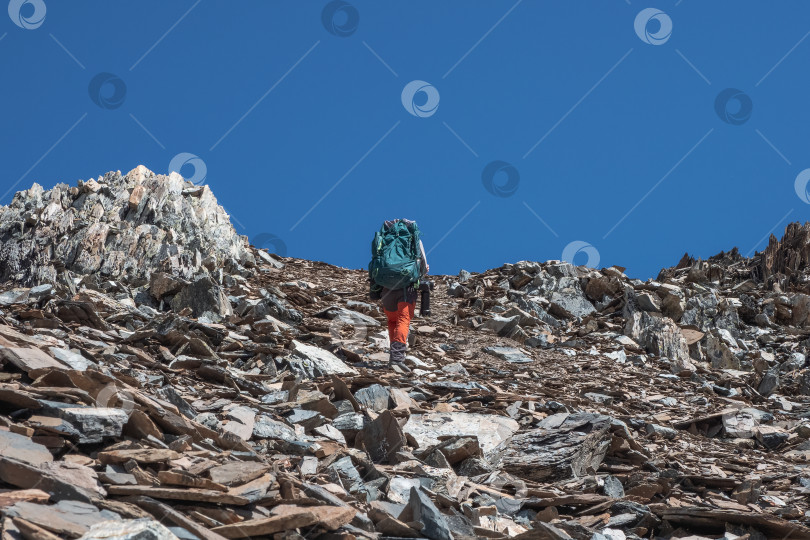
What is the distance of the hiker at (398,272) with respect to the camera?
10.9 metres

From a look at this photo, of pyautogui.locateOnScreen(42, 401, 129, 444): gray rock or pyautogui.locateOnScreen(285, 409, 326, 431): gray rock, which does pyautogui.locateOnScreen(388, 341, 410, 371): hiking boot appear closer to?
pyautogui.locateOnScreen(285, 409, 326, 431): gray rock

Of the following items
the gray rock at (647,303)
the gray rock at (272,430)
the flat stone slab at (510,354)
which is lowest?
the gray rock at (272,430)

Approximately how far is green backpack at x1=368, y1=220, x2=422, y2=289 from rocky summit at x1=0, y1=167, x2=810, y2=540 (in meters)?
1.40

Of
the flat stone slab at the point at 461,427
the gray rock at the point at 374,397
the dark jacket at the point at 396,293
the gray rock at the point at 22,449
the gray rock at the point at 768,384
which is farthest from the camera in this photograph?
the gray rock at the point at 768,384

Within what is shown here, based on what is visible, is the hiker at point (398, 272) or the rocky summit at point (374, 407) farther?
the hiker at point (398, 272)

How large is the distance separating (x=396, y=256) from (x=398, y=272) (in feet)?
1.08

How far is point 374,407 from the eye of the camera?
8227 millimetres

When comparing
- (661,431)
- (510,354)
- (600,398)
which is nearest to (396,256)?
(600,398)

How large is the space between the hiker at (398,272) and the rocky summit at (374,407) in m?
0.62

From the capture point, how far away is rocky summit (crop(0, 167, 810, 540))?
4.52 m

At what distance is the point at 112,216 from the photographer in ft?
71.5

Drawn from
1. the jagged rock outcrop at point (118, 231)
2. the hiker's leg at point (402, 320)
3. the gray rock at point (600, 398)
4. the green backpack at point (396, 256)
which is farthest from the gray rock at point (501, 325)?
the jagged rock outcrop at point (118, 231)

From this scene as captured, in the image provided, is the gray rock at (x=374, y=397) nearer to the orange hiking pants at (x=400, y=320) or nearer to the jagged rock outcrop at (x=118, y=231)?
the orange hiking pants at (x=400, y=320)

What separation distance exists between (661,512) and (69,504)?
4606 mm
